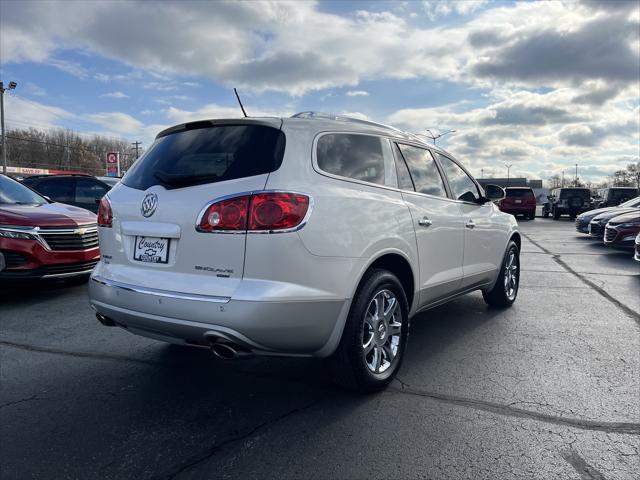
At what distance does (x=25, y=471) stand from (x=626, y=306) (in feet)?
20.9

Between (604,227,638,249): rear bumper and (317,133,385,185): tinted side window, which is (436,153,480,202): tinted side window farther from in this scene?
(604,227,638,249): rear bumper

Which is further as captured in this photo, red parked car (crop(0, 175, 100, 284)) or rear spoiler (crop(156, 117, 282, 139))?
red parked car (crop(0, 175, 100, 284))

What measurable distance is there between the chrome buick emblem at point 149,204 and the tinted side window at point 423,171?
6.46ft

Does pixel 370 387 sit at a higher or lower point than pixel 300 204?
lower

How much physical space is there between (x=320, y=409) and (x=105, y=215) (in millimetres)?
1976

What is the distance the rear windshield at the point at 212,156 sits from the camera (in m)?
2.94

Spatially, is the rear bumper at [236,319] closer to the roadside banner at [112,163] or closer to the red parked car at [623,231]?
the red parked car at [623,231]

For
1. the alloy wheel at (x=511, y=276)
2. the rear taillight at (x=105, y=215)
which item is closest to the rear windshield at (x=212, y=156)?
the rear taillight at (x=105, y=215)

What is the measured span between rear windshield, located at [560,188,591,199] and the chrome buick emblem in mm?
29529

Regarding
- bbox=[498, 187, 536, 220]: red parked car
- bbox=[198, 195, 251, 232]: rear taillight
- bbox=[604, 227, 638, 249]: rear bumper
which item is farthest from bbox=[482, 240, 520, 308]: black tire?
bbox=[498, 187, 536, 220]: red parked car

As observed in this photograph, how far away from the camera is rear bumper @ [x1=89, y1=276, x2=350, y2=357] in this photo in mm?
2717

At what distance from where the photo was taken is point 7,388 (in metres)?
3.49

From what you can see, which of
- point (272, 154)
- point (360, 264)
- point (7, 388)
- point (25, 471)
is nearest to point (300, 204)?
point (272, 154)

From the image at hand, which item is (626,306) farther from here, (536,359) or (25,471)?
(25,471)
